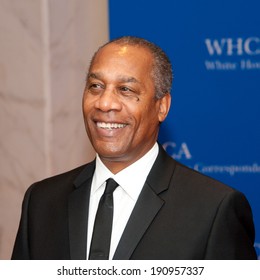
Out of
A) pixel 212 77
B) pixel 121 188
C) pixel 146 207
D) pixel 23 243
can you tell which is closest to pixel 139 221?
pixel 146 207

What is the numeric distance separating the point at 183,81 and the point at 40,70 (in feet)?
3.08

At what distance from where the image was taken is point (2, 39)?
14.9ft

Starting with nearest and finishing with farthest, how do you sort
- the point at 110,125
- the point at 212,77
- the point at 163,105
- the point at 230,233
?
the point at 230,233, the point at 110,125, the point at 163,105, the point at 212,77

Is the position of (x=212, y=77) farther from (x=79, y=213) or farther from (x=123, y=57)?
(x=79, y=213)

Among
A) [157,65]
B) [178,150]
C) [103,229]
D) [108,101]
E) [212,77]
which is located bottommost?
[178,150]

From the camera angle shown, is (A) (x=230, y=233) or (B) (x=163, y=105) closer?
(A) (x=230, y=233)

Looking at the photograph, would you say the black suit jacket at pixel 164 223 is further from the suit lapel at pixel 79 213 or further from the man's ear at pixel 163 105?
the man's ear at pixel 163 105

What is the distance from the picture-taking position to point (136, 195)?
8.66ft

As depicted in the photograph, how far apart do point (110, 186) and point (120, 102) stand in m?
0.34

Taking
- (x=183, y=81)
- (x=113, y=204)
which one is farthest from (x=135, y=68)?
(x=183, y=81)

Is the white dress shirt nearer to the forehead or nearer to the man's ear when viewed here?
the man's ear

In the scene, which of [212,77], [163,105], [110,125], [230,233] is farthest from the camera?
[212,77]

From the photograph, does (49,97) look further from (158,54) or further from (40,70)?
(158,54)

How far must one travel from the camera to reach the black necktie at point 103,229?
2531 millimetres
